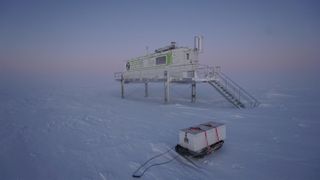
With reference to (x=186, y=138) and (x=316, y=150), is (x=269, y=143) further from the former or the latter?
(x=186, y=138)

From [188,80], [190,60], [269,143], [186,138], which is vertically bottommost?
[269,143]

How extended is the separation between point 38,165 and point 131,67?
2574cm

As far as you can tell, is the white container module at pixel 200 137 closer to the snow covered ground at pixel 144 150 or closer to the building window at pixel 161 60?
the snow covered ground at pixel 144 150

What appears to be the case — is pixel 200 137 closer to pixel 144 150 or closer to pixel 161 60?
pixel 144 150

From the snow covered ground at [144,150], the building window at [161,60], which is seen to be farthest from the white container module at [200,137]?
the building window at [161,60]

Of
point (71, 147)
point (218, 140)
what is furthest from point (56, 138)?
point (218, 140)

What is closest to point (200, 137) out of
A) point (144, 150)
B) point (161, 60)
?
point (144, 150)

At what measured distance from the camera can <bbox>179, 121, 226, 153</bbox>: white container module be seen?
920 cm

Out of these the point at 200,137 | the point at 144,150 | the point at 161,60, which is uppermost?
the point at 161,60

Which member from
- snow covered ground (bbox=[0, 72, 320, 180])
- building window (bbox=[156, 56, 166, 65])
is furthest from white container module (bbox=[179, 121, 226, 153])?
building window (bbox=[156, 56, 166, 65])

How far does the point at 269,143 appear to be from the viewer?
11406mm

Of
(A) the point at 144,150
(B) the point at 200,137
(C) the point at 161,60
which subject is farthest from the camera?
(C) the point at 161,60

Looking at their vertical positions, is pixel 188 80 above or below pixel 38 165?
above

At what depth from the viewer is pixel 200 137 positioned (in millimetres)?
9352
